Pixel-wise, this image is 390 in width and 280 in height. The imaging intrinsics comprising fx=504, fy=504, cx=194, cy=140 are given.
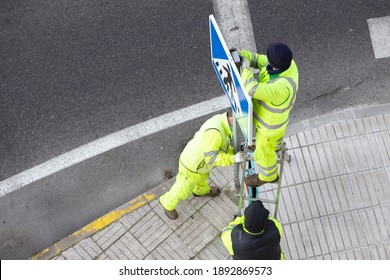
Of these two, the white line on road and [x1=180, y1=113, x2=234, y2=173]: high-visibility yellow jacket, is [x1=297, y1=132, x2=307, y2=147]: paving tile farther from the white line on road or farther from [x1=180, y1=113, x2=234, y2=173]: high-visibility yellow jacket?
[x1=180, y1=113, x2=234, y2=173]: high-visibility yellow jacket

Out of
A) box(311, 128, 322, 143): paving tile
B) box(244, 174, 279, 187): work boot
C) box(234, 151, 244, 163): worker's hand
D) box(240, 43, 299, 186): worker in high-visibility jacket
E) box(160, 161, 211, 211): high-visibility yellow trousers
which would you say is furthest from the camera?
box(311, 128, 322, 143): paving tile

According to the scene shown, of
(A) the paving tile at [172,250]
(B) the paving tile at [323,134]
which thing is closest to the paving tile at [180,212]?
(A) the paving tile at [172,250]

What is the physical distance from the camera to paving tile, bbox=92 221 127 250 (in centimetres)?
626

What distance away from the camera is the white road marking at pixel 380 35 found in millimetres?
6957

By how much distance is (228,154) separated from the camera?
16.3 feet

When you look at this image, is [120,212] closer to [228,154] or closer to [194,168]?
[194,168]

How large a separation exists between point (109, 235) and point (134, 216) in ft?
1.26

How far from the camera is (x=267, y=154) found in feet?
17.6

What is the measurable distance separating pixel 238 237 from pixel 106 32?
3.88 m

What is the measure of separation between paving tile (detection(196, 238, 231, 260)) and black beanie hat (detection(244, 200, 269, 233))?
1.93 m

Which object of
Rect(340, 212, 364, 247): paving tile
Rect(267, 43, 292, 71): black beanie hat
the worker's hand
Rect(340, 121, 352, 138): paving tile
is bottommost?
Rect(340, 212, 364, 247): paving tile

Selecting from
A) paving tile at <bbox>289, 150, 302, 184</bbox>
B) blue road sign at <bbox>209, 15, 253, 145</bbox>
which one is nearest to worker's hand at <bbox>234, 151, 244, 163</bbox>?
blue road sign at <bbox>209, 15, 253, 145</bbox>

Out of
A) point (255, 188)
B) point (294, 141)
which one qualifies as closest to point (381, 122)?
point (294, 141)

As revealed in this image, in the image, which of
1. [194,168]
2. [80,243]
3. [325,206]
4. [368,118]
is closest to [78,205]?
[80,243]
